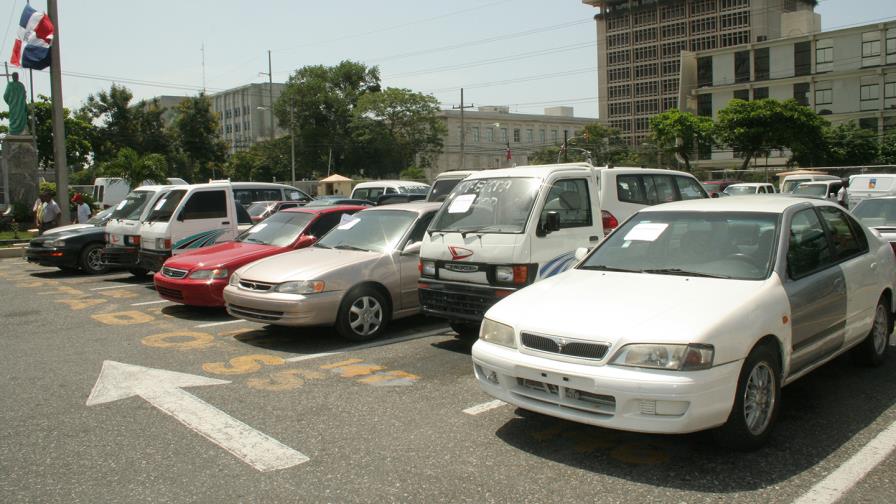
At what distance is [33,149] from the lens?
26.9 metres

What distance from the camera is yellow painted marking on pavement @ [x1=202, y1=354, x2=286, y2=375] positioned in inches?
267

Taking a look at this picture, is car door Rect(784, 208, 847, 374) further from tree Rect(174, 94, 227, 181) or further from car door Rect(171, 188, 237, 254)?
tree Rect(174, 94, 227, 181)

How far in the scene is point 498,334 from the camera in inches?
190

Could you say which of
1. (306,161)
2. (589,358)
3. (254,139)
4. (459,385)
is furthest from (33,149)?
(254,139)

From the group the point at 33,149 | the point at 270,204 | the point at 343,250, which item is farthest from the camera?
the point at 33,149

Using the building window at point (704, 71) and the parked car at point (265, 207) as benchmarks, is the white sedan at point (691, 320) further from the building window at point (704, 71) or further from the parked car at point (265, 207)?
the building window at point (704, 71)

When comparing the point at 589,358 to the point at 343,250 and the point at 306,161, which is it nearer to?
the point at 343,250

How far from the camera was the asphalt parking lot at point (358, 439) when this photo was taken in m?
4.03

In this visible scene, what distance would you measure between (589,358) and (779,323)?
1.33 m

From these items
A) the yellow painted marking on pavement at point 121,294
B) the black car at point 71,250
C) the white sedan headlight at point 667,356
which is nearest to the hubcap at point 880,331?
the white sedan headlight at point 667,356

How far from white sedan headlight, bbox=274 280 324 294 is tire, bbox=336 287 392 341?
323 mm

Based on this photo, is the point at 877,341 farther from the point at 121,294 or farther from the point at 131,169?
the point at 131,169

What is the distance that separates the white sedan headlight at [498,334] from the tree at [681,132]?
61.3 m

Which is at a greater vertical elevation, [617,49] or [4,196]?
[617,49]
